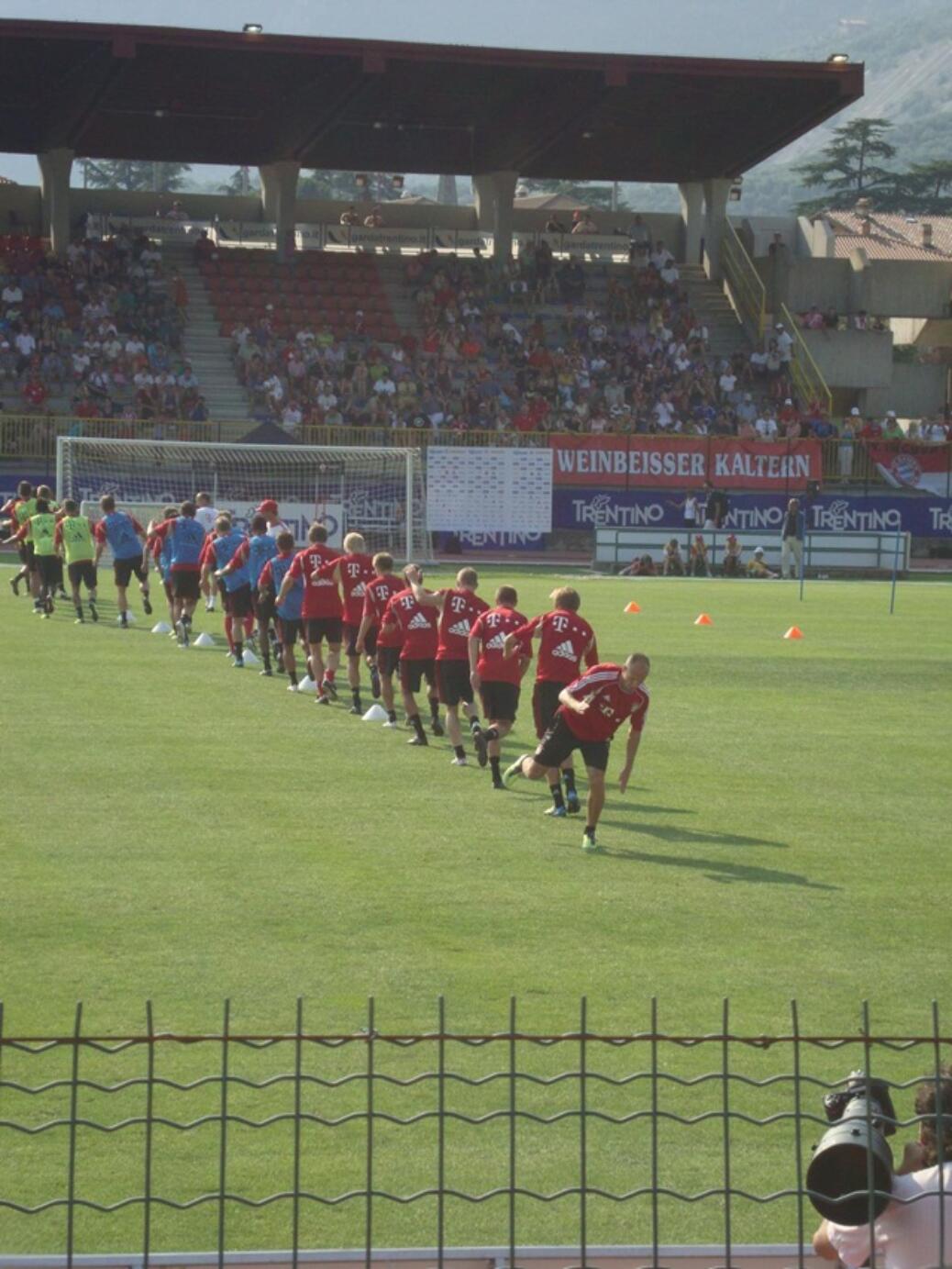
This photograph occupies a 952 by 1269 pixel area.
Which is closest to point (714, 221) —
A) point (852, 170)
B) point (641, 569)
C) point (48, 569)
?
point (641, 569)

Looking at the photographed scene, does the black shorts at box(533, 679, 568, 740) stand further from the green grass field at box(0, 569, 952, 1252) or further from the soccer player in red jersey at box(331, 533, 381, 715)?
the soccer player in red jersey at box(331, 533, 381, 715)

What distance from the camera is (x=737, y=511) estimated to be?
51844 millimetres

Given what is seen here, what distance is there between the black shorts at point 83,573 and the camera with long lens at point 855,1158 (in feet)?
87.4

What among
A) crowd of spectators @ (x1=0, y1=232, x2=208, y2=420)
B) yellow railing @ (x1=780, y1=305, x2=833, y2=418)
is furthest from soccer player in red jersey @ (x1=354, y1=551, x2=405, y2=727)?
yellow railing @ (x1=780, y1=305, x2=833, y2=418)

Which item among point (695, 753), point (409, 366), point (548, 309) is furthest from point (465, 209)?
point (695, 753)

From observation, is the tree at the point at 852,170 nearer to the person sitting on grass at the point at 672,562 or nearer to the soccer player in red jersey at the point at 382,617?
the person sitting on grass at the point at 672,562

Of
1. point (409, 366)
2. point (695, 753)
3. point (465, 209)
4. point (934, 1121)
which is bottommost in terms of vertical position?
point (695, 753)

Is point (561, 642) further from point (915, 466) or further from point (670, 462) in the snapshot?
point (915, 466)

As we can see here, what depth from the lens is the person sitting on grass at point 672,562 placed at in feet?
154

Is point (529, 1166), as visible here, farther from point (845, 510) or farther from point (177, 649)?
point (845, 510)

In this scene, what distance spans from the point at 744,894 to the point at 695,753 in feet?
21.3

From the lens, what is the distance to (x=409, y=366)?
2205 inches

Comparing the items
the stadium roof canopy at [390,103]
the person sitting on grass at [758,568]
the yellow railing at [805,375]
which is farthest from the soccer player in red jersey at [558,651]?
the yellow railing at [805,375]

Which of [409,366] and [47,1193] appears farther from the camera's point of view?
[409,366]
